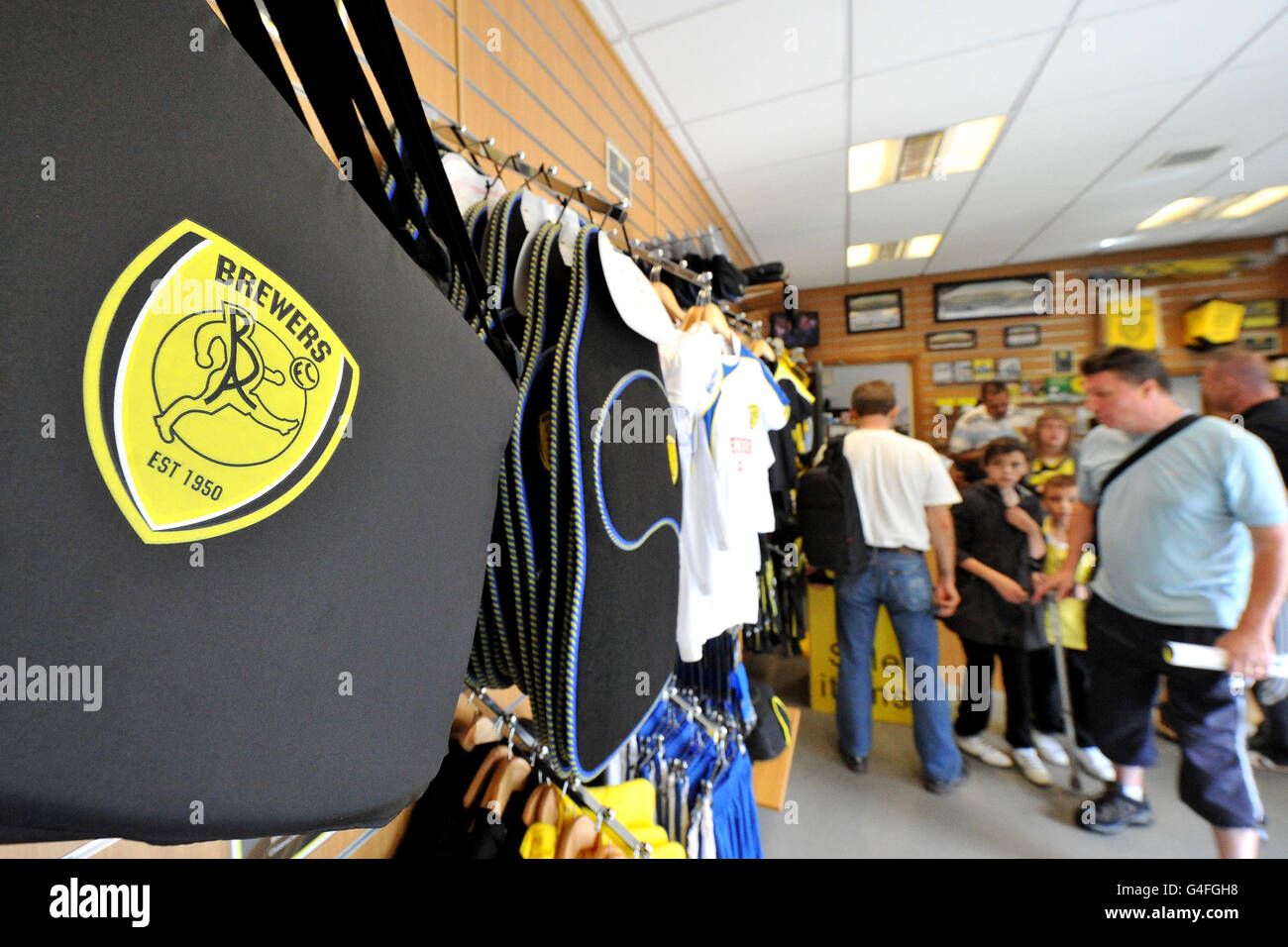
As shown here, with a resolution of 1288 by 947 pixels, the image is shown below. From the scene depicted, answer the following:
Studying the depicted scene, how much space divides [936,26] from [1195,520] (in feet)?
6.52

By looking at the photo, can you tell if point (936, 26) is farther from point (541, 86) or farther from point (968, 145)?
point (541, 86)

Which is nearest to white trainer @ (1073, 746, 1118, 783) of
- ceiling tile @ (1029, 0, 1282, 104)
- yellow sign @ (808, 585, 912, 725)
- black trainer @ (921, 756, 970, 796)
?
black trainer @ (921, 756, 970, 796)

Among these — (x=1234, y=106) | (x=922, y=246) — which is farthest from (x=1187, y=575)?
(x=922, y=246)

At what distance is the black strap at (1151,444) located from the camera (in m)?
1.47

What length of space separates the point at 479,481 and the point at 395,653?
134 mm

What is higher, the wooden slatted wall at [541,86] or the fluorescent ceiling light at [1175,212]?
the fluorescent ceiling light at [1175,212]

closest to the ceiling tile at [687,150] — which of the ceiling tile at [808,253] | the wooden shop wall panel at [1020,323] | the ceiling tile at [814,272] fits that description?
the ceiling tile at [808,253]

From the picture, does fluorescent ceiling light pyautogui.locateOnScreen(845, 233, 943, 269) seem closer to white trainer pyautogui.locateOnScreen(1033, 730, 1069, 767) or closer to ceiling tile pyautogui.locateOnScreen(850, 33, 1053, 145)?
ceiling tile pyautogui.locateOnScreen(850, 33, 1053, 145)

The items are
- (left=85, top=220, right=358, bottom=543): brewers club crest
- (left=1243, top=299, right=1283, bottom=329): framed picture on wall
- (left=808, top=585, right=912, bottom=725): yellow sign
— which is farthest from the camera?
(left=1243, top=299, right=1283, bottom=329): framed picture on wall

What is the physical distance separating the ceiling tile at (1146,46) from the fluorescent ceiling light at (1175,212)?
2.32m

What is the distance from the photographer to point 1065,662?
88.7 inches

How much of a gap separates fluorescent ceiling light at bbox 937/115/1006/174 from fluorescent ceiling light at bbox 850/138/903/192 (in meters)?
0.26

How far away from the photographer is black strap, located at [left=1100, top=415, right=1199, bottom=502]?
147 centimetres

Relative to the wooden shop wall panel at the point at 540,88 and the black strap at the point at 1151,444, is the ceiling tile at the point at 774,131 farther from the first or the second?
the black strap at the point at 1151,444
